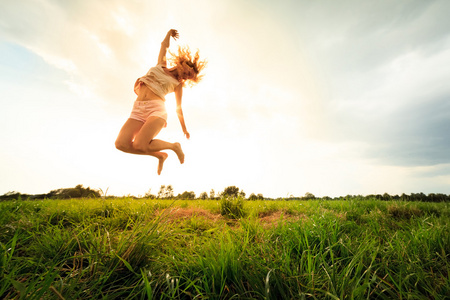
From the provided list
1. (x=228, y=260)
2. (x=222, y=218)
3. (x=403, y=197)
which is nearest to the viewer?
(x=228, y=260)

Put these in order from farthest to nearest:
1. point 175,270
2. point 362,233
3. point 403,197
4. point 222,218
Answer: point 403,197 < point 222,218 < point 362,233 < point 175,270

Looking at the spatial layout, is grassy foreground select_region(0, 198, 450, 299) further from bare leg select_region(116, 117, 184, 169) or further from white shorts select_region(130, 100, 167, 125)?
white shorts select_region(130, 100, 167, 125)

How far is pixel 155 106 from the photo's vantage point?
480 centimetres

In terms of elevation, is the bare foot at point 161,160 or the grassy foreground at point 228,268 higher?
the bare foot at point 161,160

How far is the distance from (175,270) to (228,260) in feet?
1.43

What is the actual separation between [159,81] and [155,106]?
0.68 m

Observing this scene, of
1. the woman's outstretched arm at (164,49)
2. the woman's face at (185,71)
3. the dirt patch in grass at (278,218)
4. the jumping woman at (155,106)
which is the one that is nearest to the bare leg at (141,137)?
the jumping woman at (155,106)

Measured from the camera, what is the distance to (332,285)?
1.20m

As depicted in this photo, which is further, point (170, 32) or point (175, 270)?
point (170, 32)

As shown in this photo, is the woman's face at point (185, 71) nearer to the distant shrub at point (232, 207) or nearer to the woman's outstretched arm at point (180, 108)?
the woman's outstretched arm at point (180, 108)

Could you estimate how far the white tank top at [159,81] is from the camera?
16.0 feet

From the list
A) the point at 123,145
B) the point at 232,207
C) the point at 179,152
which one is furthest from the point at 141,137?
the point at 232,207

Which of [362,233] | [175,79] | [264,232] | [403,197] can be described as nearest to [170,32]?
[175,79]

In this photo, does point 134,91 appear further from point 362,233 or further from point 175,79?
point 362,233
